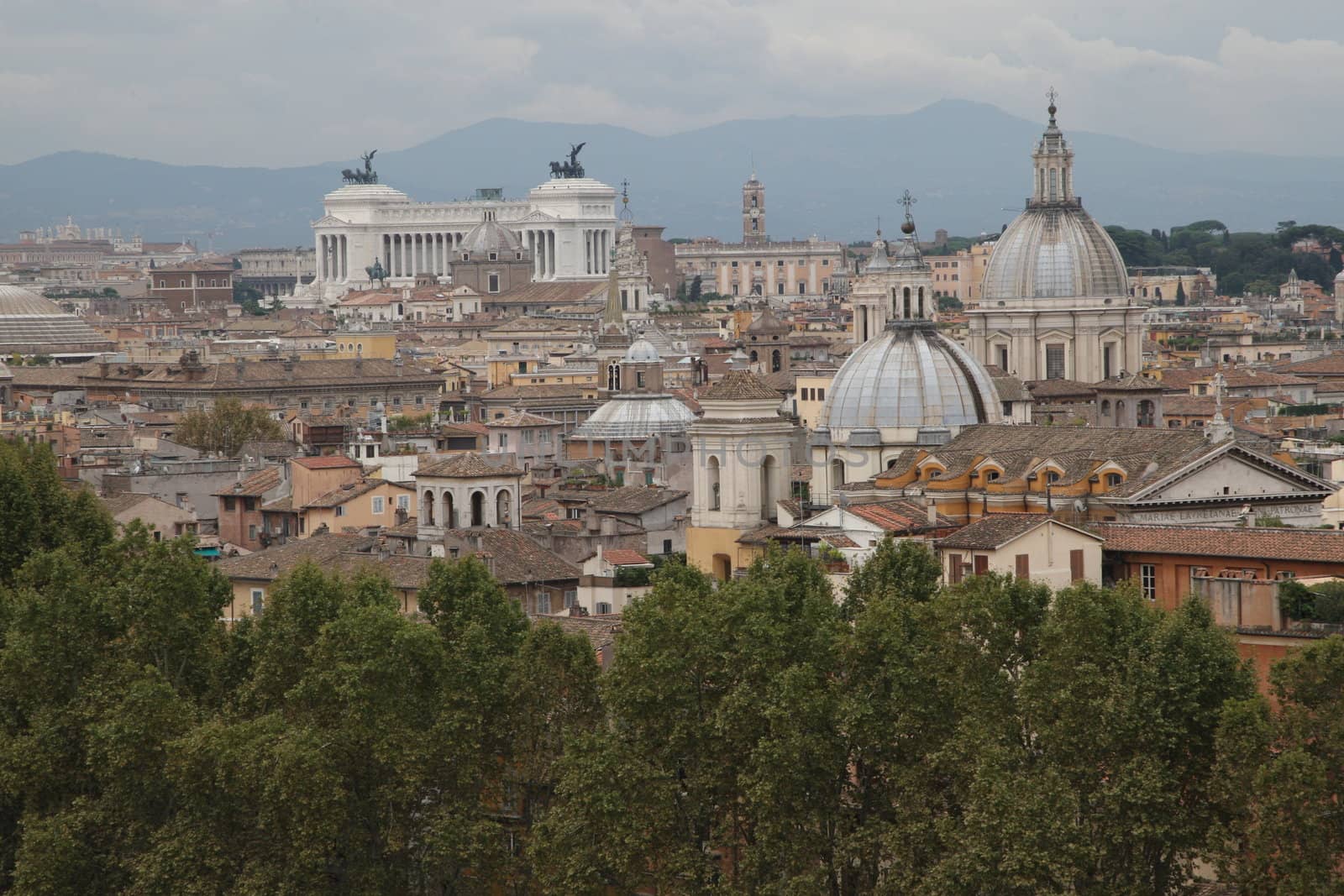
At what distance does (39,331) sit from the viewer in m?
103

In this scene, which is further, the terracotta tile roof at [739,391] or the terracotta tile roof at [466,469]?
the terracotta tile roof at [466,469]

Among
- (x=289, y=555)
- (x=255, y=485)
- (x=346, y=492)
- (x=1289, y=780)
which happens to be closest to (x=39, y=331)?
(x=255, y=485)

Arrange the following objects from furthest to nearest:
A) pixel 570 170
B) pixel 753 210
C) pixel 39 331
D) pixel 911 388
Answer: pixel 753 210 < pixel 570 170 < pixel 39 331 < pixel 911 388

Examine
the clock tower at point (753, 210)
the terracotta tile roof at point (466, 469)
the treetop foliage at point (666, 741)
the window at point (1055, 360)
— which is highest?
the clock tower at point (753, 210)

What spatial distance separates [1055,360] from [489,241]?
85.6m

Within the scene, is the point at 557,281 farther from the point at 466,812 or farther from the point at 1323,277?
the point at 466,812

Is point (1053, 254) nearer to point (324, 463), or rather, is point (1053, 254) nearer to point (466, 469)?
point (324, 463)

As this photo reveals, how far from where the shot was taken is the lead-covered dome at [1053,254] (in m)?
69.0

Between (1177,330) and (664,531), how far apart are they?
6073 cm

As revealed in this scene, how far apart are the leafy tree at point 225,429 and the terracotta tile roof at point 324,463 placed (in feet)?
36.6

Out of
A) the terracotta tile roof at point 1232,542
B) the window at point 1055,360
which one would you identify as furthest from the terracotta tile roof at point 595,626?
the window at point 1055,360

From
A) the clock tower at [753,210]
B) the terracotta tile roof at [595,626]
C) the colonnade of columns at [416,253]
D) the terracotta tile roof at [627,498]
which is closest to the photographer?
the terracotta tile roof at [595,626]

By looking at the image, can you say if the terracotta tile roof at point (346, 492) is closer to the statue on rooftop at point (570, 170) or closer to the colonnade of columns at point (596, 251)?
the colonnade of columns at point (596, 251)

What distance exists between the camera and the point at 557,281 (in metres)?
138
